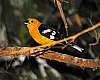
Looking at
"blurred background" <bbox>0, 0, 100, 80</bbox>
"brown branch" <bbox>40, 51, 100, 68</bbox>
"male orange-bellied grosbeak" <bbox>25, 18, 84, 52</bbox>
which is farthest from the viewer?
"blurred background" <bbox>0, 0, 100, 80</bbox>

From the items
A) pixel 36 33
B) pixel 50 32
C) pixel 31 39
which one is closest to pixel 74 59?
pixel 50 32

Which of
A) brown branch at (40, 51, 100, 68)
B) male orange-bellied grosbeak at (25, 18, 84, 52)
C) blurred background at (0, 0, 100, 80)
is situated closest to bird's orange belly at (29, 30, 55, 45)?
male orange-bellied grosbeak at (25, 18, 84, 52)

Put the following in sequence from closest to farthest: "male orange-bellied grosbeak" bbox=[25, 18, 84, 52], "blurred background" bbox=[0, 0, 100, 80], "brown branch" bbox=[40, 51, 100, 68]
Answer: "brown branch" bbox=[40, 51, 100, 68] < "male orange-bellied grosbeak" bbox=[25, 18, 84, 52] < "blurred background" bbox=[0, 0, 100, 80]

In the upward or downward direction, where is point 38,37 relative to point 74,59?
upward

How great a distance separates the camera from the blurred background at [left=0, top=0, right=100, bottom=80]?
4.14m

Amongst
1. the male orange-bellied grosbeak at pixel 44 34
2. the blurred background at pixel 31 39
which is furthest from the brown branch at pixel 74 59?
the blurred background at pixel 31 39

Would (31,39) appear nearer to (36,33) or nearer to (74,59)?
(36,33)

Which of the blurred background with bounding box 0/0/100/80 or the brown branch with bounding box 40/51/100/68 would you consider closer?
the brown branch with bounding box 40/51/100/68

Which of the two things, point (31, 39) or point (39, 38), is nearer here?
point (39, 38)

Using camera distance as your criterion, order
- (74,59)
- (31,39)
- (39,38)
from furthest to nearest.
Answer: (31,39)
(39,38)
(74,59)

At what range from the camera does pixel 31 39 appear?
413 cm

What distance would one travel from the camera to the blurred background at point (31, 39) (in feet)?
13.6

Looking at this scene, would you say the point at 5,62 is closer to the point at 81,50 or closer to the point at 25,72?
the point at 25,72

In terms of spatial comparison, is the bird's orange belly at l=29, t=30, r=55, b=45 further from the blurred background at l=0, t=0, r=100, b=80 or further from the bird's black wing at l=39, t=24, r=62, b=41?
the blurred background at l=0, t=0, r=100, b=80
